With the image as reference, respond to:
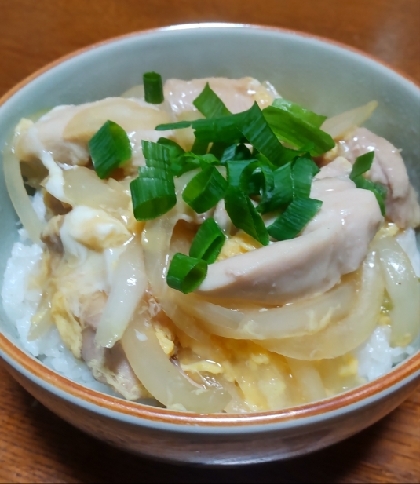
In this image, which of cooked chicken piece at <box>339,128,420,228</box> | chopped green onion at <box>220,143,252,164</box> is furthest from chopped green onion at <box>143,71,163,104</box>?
cooked chicken piece at <box>339,128,420,228</box>

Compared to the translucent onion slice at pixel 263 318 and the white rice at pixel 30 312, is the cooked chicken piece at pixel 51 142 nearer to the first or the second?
the white rice at pixel 30 312

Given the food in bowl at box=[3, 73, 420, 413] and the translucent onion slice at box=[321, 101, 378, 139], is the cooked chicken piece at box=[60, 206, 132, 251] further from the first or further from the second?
the translucent onion slice at box=[321, 101, 378, 139]

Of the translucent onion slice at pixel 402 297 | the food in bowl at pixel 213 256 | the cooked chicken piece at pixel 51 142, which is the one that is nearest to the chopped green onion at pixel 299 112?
the food in bowl at pixel 213 256

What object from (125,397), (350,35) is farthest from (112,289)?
(350,35)

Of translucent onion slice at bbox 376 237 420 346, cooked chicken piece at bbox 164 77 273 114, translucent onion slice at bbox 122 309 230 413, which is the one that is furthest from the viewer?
cooked chicken piece at bbox 164 77 273 114

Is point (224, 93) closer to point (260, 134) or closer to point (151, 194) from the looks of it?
point (260, 134)

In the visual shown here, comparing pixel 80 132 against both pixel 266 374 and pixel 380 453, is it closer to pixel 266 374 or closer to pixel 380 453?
pixel 266 374
